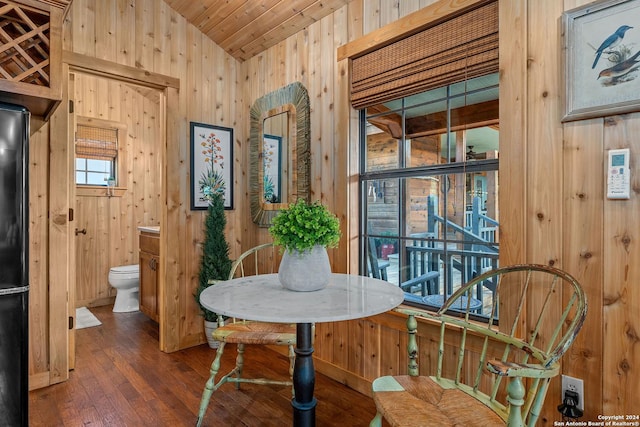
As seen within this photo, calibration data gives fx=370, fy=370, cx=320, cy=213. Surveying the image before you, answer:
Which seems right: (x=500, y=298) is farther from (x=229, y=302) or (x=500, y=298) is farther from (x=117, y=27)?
(x=117, y=27)

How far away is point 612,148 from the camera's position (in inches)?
57.1

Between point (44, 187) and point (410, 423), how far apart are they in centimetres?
259

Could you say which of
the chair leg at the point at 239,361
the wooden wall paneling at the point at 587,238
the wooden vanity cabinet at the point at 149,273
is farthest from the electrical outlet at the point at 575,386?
the wooden vanity cabinet at the point at 149,273

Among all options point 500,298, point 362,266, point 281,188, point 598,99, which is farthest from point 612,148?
point 281,188

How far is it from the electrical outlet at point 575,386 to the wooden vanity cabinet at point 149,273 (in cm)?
309

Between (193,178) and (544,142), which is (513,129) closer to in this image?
(544,142)

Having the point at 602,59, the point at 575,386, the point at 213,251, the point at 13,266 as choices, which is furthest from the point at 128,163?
the point at 575,386

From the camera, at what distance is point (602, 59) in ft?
4.83

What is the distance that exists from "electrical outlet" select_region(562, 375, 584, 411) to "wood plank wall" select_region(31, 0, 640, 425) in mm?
23

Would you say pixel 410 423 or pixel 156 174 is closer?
pixel 410 423

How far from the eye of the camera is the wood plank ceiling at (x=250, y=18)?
8.56ft

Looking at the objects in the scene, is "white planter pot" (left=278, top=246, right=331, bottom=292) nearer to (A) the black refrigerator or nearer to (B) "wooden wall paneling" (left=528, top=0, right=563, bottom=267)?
(B) "wooden wall paneling" (left=528, top=0, right=563, bottom=267)

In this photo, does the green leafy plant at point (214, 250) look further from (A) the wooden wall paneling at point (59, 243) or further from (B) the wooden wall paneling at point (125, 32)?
(B) the wooden wall paneling at point (125, 32)

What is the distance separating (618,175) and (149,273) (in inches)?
141
